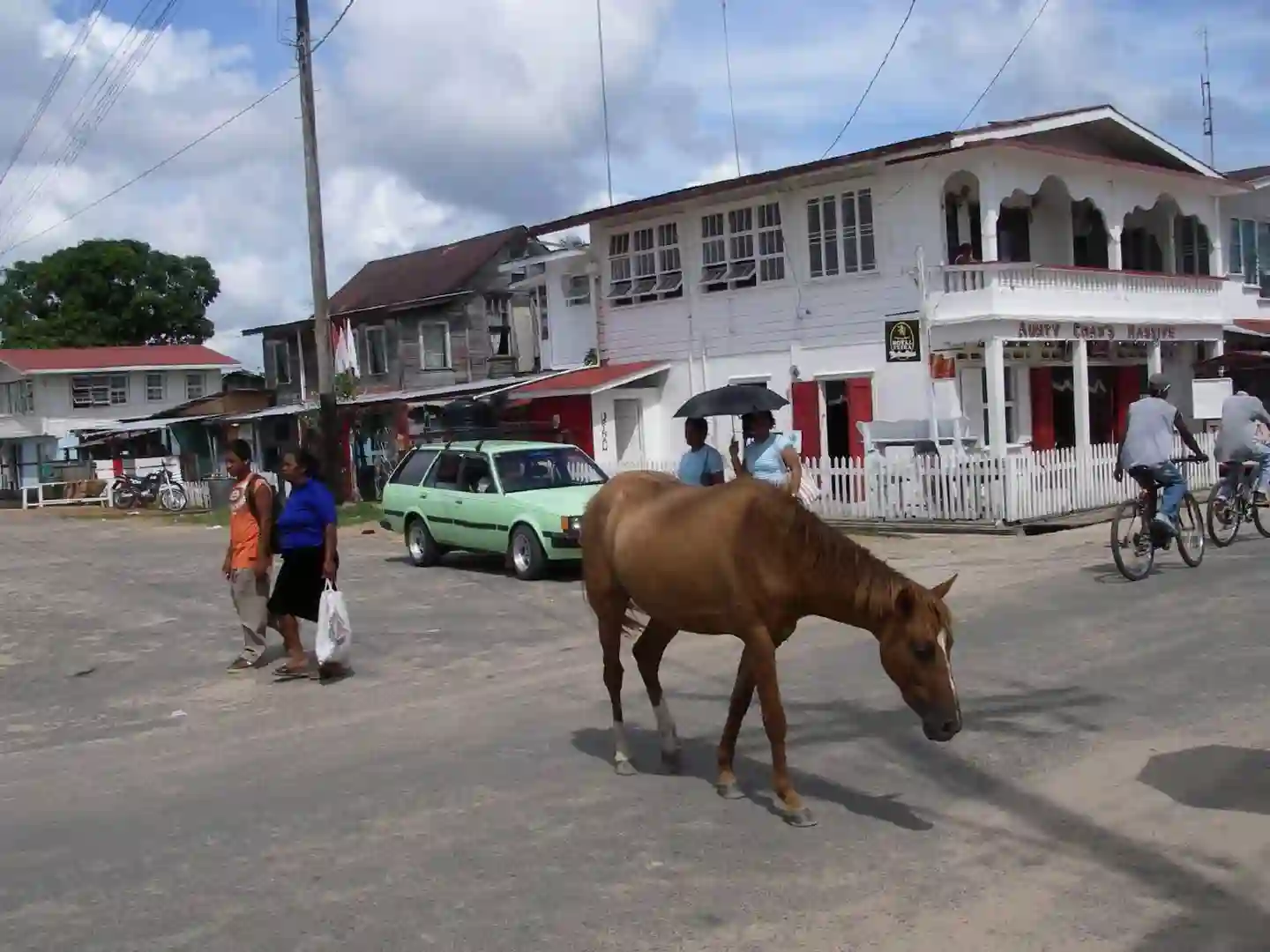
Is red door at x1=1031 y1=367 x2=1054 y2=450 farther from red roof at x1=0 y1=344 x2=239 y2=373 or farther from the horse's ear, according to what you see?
red roof at x1=0 y1=344 x2=239 y2=373

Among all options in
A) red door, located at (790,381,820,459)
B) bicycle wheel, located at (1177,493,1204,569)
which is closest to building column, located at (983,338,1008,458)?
red door, located at (790,381,820,459)

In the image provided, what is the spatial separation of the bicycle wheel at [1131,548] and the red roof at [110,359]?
52.7 m

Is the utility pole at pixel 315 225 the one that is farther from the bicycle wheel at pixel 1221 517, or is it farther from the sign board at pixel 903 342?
the bicycle wheel at pixel 1221 517

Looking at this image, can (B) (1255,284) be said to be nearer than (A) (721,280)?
No

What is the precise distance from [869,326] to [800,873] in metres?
19.4

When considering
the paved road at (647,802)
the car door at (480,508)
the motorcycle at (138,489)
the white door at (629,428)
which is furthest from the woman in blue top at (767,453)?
the motorcycle at (138,489)

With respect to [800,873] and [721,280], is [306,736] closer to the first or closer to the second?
[800,873]

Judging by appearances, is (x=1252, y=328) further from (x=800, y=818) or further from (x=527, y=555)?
(x=800, y=818)

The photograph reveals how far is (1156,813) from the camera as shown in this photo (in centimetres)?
592

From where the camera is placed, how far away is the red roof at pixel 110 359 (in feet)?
188

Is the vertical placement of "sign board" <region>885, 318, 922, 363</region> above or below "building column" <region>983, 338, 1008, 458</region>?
above

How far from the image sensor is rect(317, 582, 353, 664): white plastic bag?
10.3 m

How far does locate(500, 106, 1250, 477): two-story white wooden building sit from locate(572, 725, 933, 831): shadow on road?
49.8 ft

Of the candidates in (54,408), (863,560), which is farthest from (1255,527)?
(54,408)
